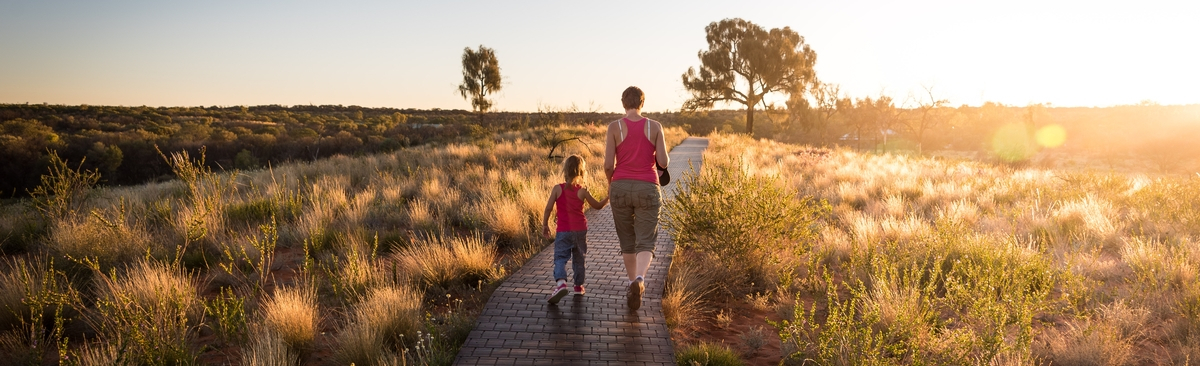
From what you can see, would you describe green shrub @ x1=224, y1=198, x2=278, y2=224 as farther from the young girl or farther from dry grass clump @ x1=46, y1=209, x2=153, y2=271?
the young girl

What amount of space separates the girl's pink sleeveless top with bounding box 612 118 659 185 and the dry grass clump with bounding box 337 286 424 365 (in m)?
1.95

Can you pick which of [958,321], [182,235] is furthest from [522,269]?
[182,235]

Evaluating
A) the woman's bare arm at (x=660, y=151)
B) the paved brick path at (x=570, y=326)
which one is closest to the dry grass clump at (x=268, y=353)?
the paved brick path at (x=570, y=326)

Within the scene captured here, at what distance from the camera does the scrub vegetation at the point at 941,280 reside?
361 centimetres

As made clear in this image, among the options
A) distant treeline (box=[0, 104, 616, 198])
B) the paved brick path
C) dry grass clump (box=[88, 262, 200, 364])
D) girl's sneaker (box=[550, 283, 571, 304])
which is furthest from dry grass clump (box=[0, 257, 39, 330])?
distant treeline (box=[0, 104, 616, 198])

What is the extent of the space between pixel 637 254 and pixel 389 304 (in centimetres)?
197

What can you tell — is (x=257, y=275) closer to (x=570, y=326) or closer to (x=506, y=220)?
(x=506, y=220)

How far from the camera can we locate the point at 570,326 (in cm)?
416

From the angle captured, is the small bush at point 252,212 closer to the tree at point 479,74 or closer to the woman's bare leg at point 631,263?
the woman's bare leg at point 631,263

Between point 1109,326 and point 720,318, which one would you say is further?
point 720,318

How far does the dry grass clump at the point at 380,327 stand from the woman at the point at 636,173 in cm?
171

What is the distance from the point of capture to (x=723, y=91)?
3900cm

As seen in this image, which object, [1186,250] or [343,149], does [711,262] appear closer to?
[1186,250]

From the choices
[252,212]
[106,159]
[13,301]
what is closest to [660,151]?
[13,301]
